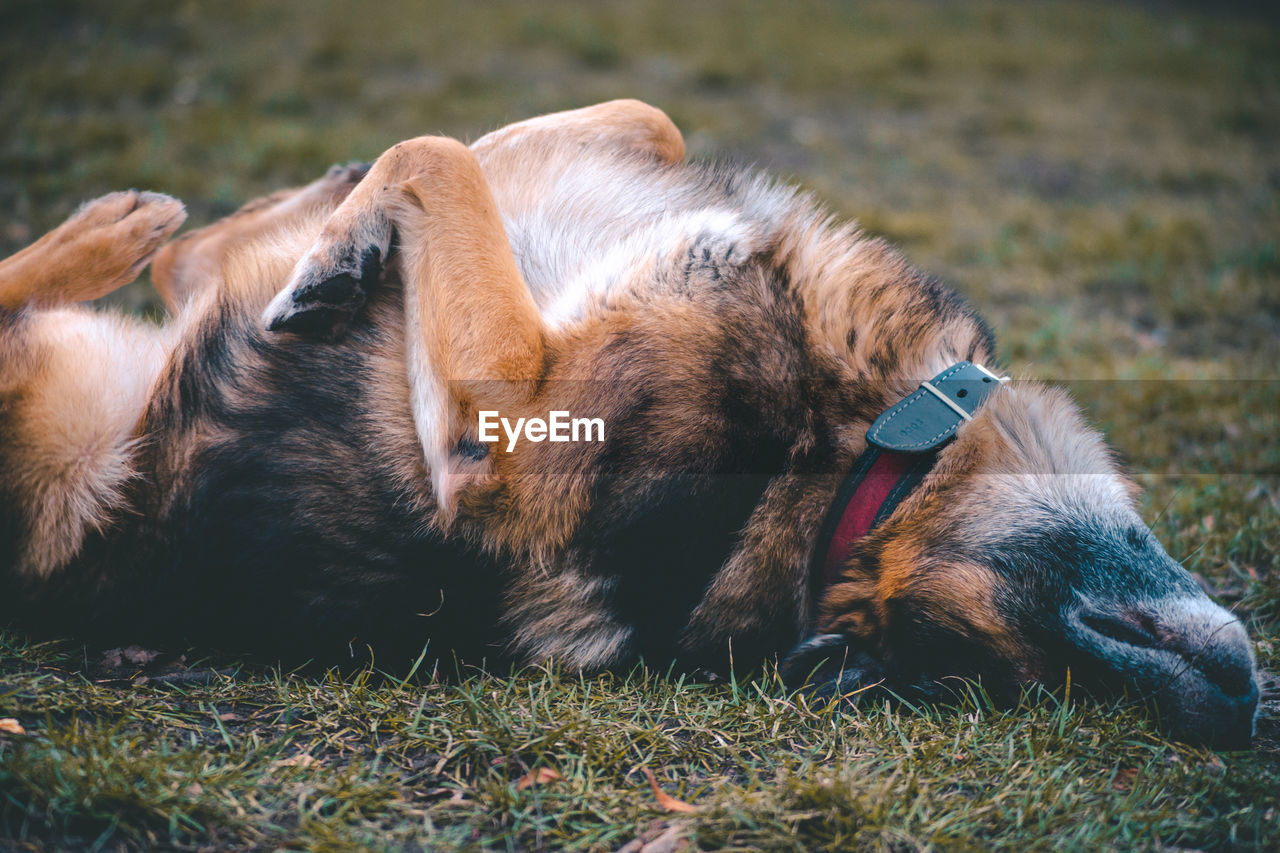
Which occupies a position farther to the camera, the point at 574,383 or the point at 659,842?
the point at 574,383

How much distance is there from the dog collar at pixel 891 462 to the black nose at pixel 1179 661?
19.6 inches

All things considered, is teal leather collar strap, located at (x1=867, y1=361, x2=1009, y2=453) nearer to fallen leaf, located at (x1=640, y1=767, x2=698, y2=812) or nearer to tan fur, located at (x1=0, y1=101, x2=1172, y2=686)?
tan fur, located at (x1=0, y1=101, x2=1172, y2=686)

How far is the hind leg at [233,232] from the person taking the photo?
9.79 ft

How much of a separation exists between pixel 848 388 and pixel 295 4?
8077mm

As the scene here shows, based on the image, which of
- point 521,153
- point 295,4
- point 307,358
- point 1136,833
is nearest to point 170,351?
point 307,358

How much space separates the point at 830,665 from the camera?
219 cm

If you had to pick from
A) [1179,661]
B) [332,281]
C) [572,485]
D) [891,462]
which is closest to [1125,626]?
[1179,661]

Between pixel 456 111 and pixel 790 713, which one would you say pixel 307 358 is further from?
pixel 456 111

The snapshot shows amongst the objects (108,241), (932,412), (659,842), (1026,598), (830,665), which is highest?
(108,241)

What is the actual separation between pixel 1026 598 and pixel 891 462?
0.45 metres

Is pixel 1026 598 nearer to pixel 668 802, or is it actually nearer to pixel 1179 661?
pixel 1179 661

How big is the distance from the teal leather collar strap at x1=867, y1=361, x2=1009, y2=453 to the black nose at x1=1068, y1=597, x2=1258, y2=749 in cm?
53

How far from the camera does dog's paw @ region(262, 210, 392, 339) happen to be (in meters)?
2.22

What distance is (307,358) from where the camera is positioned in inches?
87.6
